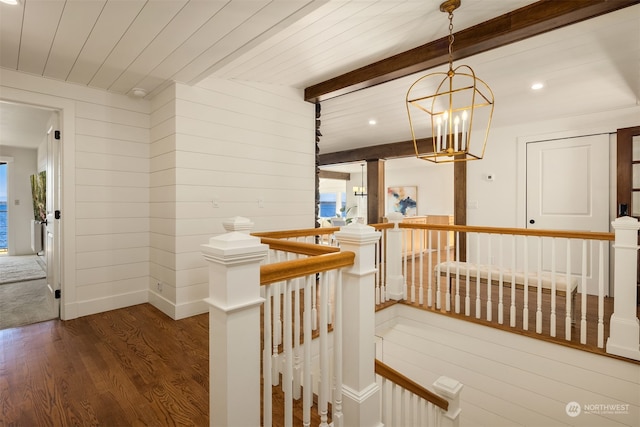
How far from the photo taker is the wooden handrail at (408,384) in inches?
65.5

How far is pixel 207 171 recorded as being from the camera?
10.3 feet

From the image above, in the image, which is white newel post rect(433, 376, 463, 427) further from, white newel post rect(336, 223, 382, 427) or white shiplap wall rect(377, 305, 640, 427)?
white newel post rect(336, 223, 382, 427)

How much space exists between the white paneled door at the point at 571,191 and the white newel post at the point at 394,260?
1816 millimetres

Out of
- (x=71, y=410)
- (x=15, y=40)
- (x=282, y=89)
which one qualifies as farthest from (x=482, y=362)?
(x=15, y=40)

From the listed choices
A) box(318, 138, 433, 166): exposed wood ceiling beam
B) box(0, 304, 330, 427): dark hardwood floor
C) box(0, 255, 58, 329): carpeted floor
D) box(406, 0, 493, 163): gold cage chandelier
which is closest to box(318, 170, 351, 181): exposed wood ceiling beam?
box(318, 138, 433, 166): exposed wood ceiling beam

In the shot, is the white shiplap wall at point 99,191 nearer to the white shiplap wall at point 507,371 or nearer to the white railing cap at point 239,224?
the white railing cap at point 239,224

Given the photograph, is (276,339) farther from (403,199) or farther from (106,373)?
(403,199)

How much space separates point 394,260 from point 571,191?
2778 mm

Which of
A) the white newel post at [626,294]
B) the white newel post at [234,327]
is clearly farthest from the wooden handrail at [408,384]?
the white newel post at [626,294]

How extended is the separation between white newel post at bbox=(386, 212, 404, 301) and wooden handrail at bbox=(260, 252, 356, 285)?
229cm

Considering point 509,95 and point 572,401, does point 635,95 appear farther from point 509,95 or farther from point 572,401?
point 572,401

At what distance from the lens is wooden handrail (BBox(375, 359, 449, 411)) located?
1664 mm

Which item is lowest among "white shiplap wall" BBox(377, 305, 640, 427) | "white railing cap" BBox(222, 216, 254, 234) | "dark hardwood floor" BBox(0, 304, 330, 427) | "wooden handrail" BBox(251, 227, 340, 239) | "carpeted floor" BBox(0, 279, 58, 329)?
"white shiplap wall" BBox(377, 305, 640, 427)

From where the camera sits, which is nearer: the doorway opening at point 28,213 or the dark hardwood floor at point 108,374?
the dark hardwood floor at point 108,374
